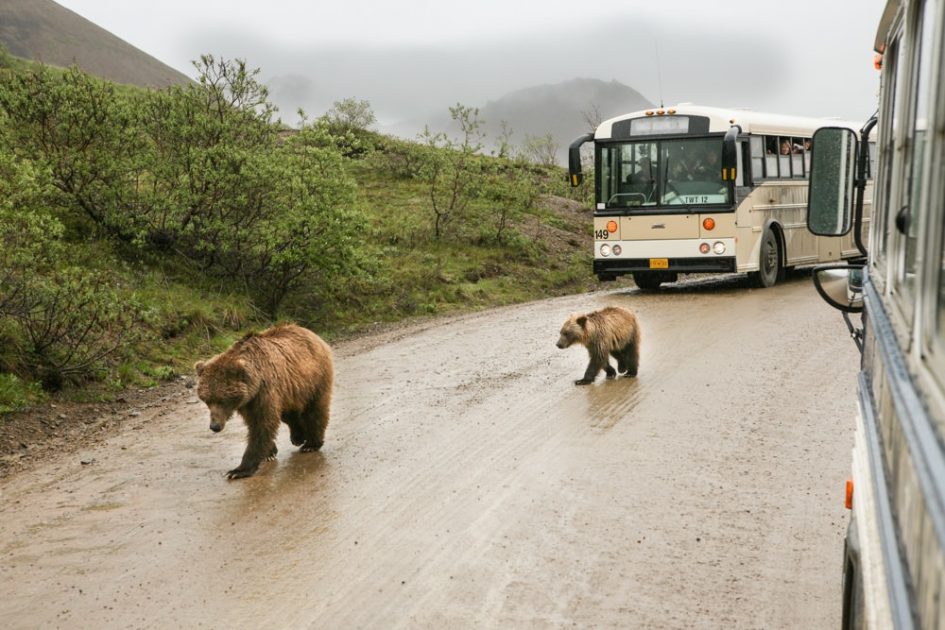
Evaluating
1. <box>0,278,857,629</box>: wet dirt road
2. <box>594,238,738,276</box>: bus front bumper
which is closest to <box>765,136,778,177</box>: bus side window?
<box>594,238,738,276</box>: bus front bumper

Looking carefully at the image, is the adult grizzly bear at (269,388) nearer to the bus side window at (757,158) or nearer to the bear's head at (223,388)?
the bear's head at (223,388)

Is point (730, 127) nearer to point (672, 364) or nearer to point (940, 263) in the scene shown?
point (672, 364)

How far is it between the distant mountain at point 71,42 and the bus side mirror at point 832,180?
122685 millimetres

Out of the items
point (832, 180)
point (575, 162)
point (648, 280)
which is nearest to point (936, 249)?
point (832, 180)

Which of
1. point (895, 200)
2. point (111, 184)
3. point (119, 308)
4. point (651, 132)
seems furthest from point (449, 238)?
point (895, 200)

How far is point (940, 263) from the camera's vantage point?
203cm

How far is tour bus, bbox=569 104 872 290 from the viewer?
17.1 m

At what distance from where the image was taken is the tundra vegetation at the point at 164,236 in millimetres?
10859

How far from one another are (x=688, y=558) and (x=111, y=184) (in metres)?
11.9

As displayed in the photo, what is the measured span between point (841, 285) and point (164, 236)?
1250 cm

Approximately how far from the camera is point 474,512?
639 cm

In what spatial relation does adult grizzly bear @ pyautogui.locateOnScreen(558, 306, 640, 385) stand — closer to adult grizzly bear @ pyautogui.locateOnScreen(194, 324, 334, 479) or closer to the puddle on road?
the puddle on road

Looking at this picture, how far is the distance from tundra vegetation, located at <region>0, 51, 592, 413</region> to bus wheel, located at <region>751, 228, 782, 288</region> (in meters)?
4.92

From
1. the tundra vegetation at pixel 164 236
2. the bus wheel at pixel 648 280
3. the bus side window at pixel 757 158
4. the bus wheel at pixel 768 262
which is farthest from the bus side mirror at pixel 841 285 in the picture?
the bus wheel at pixel 648 280
